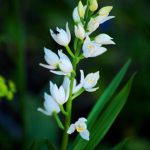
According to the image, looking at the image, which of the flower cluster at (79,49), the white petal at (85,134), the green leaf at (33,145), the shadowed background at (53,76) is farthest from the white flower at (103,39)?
the shadowed background at (53,76)

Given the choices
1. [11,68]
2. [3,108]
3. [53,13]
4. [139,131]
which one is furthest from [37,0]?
[139,131]

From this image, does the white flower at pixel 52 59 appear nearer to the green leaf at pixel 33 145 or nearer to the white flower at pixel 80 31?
the white flower at pixel 80 31

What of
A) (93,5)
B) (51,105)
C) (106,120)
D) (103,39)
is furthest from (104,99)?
(93,5)

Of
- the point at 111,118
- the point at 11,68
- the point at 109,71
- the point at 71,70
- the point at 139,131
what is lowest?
the point at 139,131

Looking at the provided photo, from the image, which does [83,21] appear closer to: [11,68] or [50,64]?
[50,64]

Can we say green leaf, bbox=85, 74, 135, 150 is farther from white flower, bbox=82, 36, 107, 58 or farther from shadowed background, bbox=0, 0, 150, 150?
shadowed background, bbox=0, 0, 150, 150

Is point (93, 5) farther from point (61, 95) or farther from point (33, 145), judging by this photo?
point (33, 145)

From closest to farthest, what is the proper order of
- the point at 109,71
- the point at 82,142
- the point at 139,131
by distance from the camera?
1. the point at 82,142
2. the point at 139,131
3. the point at 109,71

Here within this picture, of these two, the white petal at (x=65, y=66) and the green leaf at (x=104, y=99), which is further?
the green leaf at (x=104, y=99)
